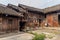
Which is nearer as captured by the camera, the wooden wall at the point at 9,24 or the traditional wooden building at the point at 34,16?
the wooden wall at the point at 9,24

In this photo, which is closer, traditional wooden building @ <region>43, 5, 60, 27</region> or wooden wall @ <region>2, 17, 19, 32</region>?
wooden wall @ <region>2, 17, 19, 32</region>

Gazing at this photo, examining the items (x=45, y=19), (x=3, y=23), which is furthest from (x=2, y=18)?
(x=45, y=19)

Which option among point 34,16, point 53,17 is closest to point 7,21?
point 34,16

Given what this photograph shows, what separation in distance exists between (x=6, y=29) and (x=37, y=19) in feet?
39.9

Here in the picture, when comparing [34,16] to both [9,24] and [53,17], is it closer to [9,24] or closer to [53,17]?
[53,17]

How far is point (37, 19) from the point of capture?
26.4 meters

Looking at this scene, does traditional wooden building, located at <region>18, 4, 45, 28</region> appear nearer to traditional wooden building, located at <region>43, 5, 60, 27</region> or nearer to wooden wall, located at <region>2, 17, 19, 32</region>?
traditional wooden building, located at <region>43, 5, 60, 27</region>

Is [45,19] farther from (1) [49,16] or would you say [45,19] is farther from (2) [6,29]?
(2) [6,29]

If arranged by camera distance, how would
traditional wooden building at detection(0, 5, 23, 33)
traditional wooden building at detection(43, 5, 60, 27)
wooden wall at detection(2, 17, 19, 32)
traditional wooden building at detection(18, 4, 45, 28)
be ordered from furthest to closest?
traditional wooden building at detection(43, 5, 60, 27), traditional wooden building at detection(18, 4, 45, 28), wooden wall at detection(2, 17, 19, 32), traditional wooden building at detection(0, 5, 23, 33)

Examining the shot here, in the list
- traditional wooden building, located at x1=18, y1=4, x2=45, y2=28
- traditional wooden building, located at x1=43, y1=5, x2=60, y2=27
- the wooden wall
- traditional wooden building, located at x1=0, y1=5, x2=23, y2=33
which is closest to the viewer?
traditional wooden building, located at x1=0, y1=5, x2=23, y2=33

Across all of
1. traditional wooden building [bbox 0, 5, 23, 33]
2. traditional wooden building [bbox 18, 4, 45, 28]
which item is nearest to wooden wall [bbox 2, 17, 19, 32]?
traditional wooden building [bbox 0, 5, 23, 33]

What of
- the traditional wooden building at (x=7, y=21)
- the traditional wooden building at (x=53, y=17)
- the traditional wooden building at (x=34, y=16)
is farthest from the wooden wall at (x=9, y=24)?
the traditional wooden building at (x=53, y=17)

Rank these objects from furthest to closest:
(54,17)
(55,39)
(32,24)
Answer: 1. (54,17)
2. (32,24)
3. (55,39)

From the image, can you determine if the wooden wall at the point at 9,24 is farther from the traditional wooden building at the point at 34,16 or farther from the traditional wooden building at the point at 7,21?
the traditional wooden building at the point at 34,16
